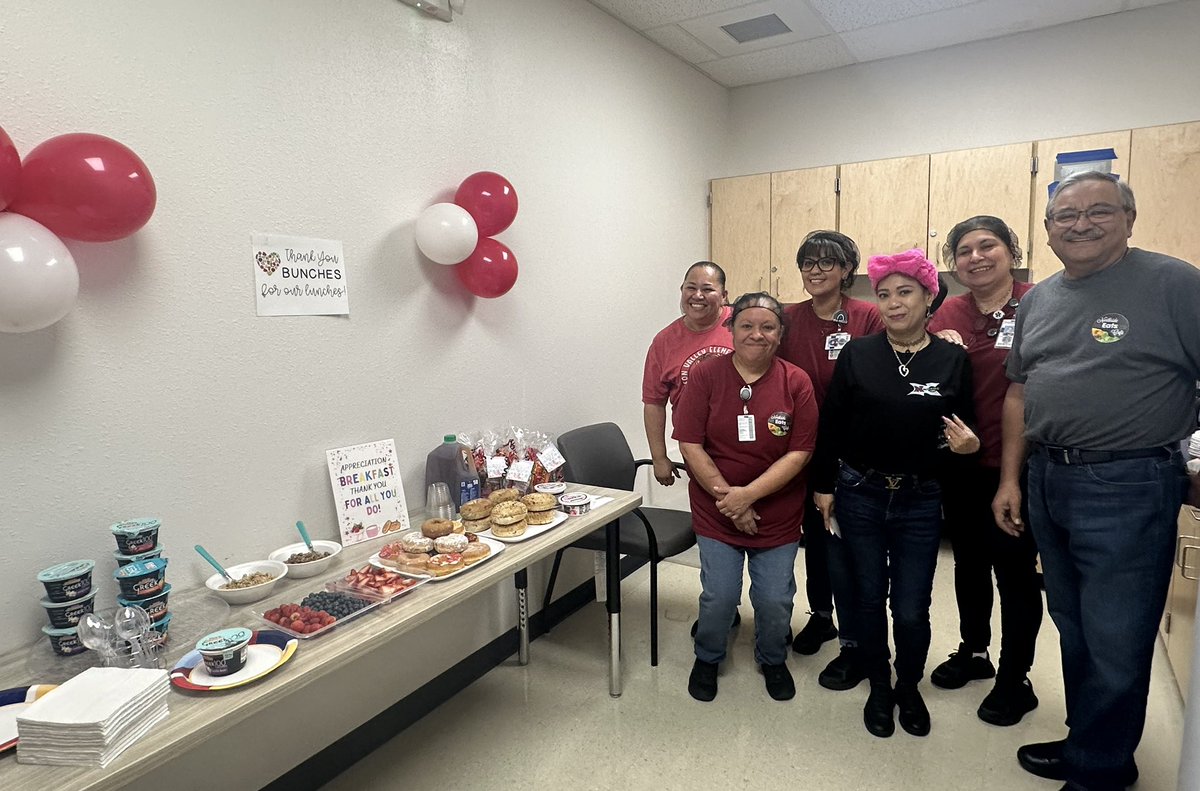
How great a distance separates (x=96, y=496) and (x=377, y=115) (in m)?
1.36

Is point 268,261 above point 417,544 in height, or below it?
above

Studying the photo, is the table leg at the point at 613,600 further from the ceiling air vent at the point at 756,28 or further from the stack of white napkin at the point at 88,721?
the ceiling air vent at the point at 756,28

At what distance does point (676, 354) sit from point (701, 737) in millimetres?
Answer: 1464

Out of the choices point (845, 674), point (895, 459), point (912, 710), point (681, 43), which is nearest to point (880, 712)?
point (912, 710)

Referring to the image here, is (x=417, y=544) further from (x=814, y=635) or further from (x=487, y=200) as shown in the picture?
(x=814, y=635)

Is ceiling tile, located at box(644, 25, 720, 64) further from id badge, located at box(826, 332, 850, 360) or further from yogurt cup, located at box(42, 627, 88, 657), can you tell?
yogurt cup, located at box(42, 627, 88, 657)

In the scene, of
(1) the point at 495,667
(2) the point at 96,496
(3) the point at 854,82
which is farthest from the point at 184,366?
(3) the point at 854,82

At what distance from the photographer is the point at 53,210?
1.29 meters

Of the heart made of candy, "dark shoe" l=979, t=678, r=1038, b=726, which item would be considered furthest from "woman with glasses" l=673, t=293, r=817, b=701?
the heart made of candy

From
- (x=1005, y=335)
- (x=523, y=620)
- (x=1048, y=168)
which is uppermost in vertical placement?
(x=1048, y=168)

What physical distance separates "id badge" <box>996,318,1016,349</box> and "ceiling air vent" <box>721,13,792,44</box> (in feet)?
6.82

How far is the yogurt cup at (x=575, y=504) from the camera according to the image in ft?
7.34

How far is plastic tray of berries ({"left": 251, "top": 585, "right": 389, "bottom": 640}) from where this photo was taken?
4.74ft

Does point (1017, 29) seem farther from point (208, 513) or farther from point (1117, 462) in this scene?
point (208, 513)
